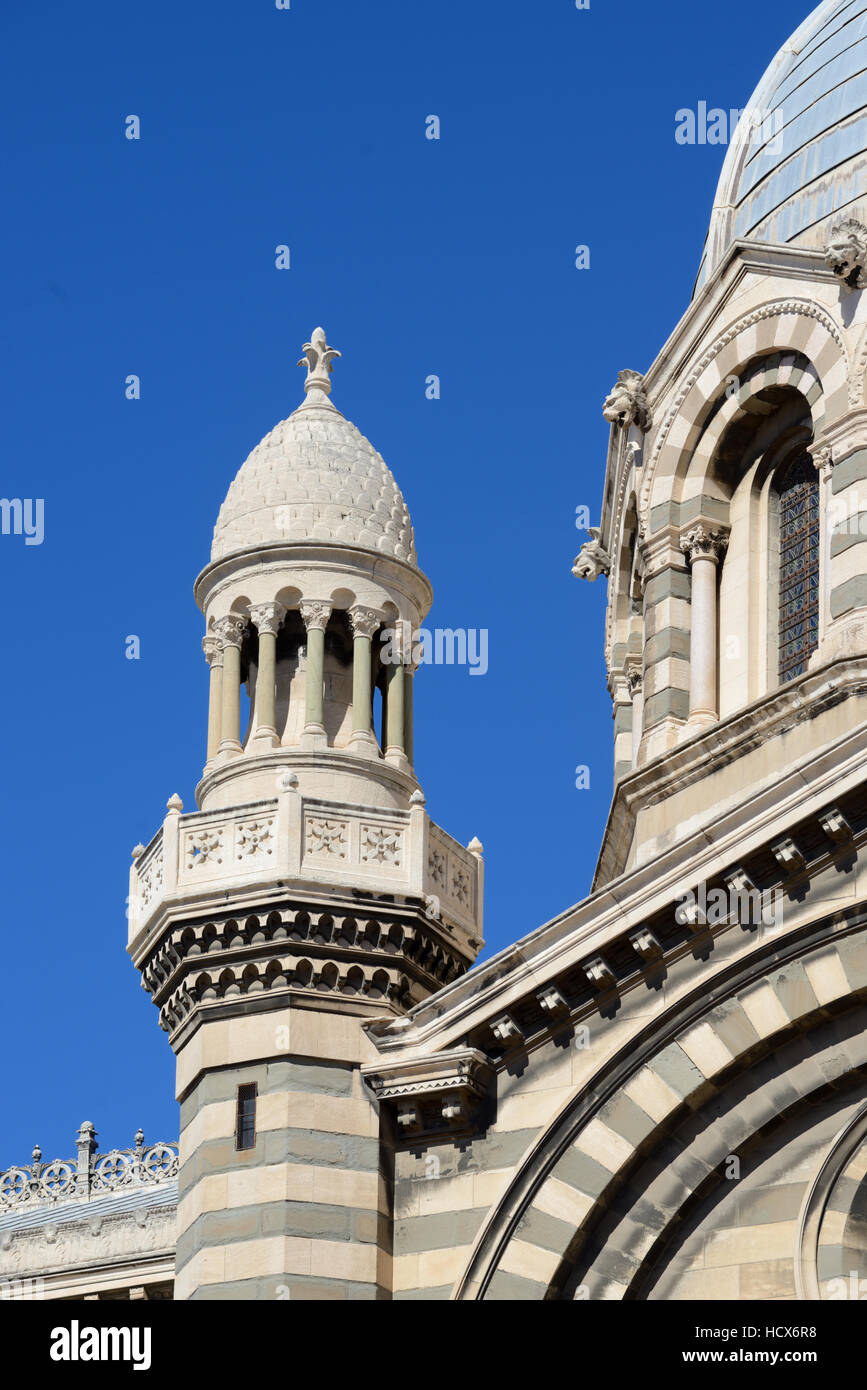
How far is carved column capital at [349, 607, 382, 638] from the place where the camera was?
34.0 metres

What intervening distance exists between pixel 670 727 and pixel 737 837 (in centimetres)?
826

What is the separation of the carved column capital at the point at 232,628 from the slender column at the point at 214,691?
0.12 meters

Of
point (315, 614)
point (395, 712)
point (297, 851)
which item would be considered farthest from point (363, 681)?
point (297, 851)

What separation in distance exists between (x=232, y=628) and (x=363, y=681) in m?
1.73

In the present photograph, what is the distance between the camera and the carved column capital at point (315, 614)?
33.9 metres

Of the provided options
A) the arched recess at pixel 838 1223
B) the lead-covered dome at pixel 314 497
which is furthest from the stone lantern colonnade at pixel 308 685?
the arched recess at pixel 838 1223

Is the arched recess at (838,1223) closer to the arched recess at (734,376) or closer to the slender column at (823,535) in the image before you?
the slender column at (823,535)

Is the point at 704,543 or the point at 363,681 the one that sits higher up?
the point at 704,543

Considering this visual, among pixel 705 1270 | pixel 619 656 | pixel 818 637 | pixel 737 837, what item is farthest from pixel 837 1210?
pixel 619 656

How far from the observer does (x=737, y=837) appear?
29734 mm

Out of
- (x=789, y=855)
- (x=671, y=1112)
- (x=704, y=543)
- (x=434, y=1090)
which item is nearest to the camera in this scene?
(x=671, y=1112)

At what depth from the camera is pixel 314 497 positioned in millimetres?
34594

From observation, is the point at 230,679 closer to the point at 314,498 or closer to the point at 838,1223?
the point at 314,498

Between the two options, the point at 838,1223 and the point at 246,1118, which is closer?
the point at 838,1223
